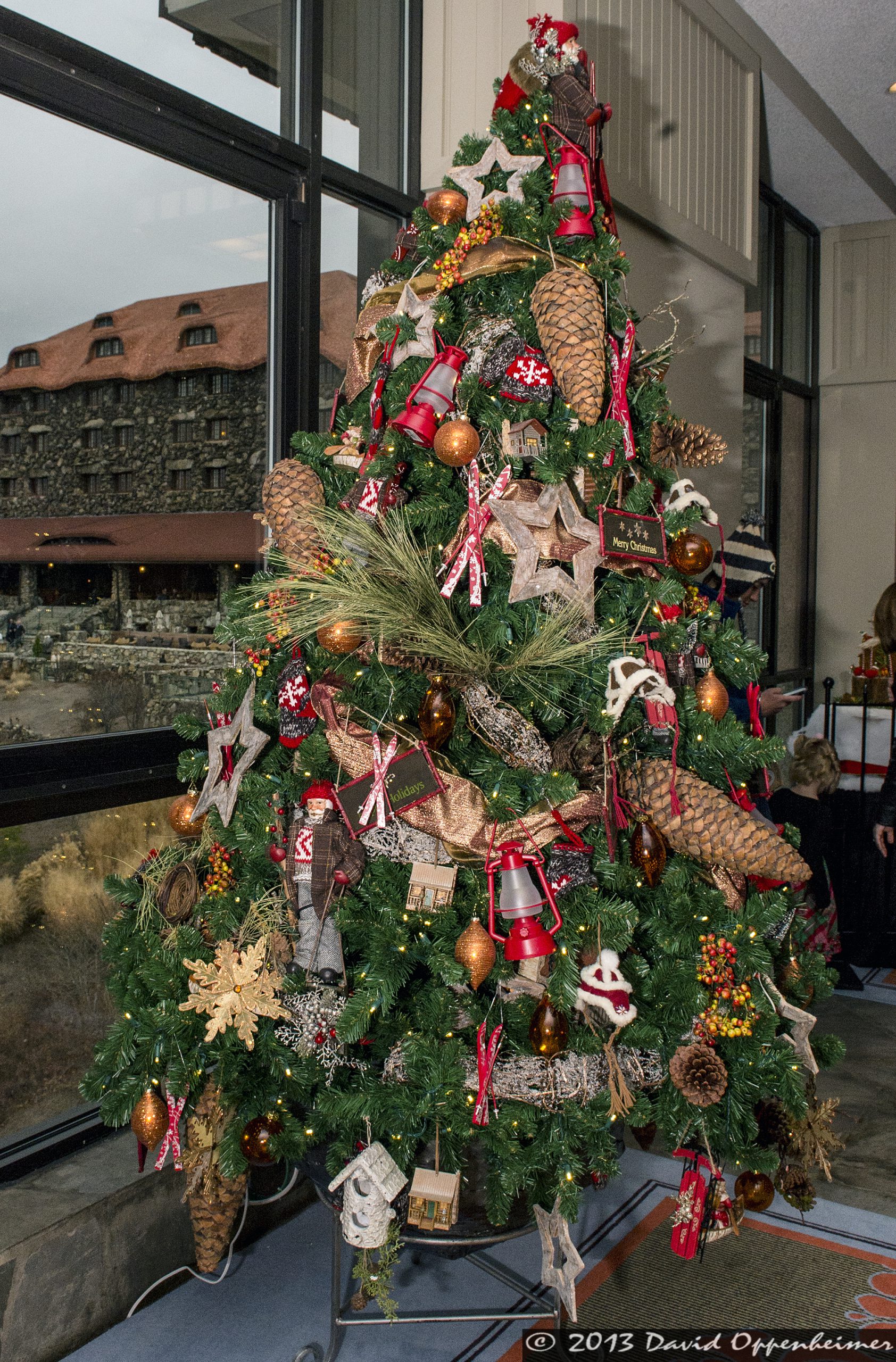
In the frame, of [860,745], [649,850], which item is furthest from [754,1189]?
[860,745]

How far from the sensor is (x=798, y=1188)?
1.87 m

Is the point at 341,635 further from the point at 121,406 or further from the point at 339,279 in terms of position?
the point at 339,279

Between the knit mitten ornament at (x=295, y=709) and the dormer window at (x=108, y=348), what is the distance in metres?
0.92

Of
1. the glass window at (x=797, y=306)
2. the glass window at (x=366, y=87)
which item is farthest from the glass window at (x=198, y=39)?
the glass window at (x=797, y=306)

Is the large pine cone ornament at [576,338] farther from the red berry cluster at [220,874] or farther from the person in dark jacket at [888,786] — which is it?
the person in dark jacket at [888,786]

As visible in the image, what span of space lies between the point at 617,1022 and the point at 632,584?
0.68 meters

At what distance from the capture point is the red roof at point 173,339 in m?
2.13

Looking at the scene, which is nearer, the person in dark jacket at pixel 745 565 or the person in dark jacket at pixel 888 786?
the person in dark jacket at pixel 745 565

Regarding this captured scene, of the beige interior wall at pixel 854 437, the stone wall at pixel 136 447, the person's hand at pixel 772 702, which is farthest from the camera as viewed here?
the beige interior wall at pixel 854 437

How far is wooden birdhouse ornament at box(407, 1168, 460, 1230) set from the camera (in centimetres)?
160

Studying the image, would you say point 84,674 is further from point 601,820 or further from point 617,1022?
point 617,1022

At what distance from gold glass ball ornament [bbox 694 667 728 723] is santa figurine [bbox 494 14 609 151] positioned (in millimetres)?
947

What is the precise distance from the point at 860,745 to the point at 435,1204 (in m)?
3.40

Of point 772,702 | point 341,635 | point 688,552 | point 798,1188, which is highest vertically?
point 688,552
